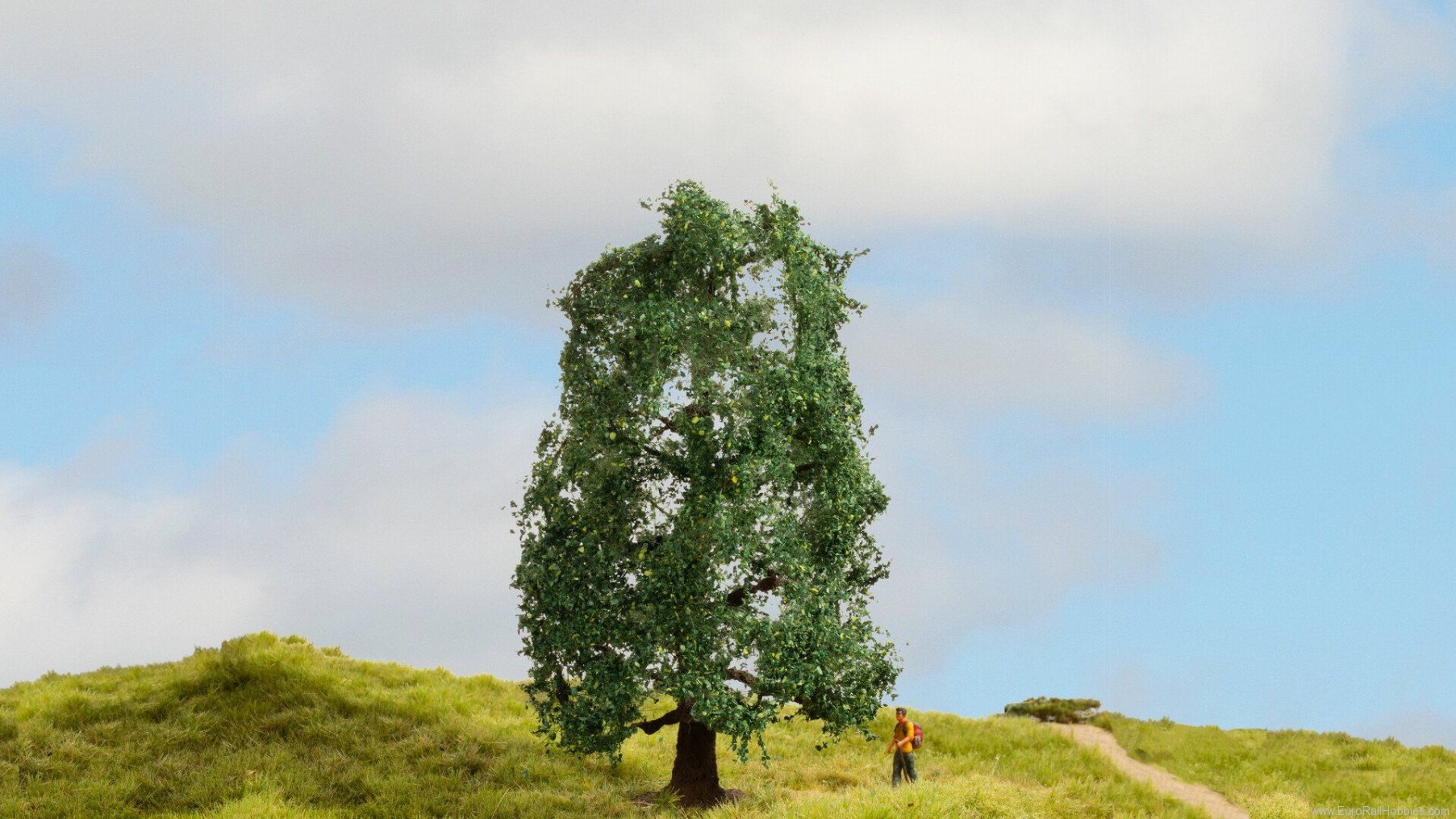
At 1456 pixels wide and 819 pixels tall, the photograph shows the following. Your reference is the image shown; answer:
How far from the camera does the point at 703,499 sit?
26.0 meters

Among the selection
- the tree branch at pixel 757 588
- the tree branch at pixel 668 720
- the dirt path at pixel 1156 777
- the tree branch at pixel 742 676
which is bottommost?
the dirt path at pixel 1156 777

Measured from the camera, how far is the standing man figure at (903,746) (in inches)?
1164

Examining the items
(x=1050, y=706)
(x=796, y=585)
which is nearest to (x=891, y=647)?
(x=796, y=585)

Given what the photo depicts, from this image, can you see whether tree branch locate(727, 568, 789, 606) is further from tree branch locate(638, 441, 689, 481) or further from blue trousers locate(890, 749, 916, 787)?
blue trousers locate(890, 749, 916, 787)

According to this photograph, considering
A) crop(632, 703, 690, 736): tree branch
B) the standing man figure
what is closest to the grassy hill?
the standing man figure

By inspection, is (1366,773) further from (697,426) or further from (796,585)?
(697,426)

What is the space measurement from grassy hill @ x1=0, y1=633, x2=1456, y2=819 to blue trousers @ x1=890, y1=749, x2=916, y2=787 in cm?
65

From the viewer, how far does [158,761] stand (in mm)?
31438

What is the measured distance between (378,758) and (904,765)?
14196 millimetres

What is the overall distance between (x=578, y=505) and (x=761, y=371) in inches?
214

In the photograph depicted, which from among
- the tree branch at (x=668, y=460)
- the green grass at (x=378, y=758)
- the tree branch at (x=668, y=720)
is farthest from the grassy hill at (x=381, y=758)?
the tree branch at (x=668, y=460)

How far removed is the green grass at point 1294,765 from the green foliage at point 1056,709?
2.43 feet

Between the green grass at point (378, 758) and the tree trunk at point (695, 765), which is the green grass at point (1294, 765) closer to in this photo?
the green grass at point (378, 758)

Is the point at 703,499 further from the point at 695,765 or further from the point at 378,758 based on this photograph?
the point at 378,758
